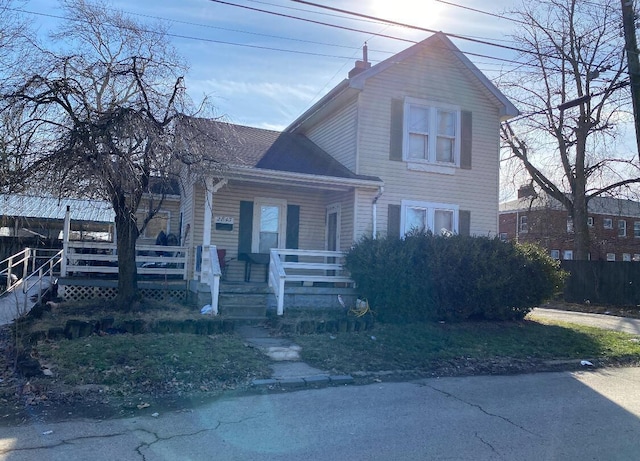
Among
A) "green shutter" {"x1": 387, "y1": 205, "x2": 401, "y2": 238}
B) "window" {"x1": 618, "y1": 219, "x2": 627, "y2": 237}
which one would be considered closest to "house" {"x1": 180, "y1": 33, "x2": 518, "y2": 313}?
"green shutter" {"x1": 387, "y1": 205, "x2": 401, "y2": 238}

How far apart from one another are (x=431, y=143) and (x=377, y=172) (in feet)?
6.49

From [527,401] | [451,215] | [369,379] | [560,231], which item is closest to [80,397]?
[369,379]

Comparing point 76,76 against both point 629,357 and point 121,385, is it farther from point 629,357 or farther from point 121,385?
point 629,357

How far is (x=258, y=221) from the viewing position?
14.4m

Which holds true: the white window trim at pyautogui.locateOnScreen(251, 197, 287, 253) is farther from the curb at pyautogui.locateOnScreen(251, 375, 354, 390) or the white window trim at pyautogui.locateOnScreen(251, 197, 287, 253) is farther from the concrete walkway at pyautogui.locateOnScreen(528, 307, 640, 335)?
the curb at pyautogui.locateOnScreen(251, 375, 354, 390)

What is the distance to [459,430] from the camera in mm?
5355

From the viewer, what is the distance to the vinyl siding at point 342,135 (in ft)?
46.3

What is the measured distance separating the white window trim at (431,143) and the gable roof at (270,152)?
5.50 feet

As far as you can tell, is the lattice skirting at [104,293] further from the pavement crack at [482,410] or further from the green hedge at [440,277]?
the pavement crack at [482,410]

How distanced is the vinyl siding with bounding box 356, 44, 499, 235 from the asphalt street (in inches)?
295

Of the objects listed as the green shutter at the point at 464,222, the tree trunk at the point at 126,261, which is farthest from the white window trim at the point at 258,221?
the green shutter at the point at 464,222

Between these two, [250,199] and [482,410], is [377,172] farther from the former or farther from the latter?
[482,410]

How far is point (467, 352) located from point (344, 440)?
4886 mm

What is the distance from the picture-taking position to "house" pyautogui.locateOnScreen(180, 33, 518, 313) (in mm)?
13672
